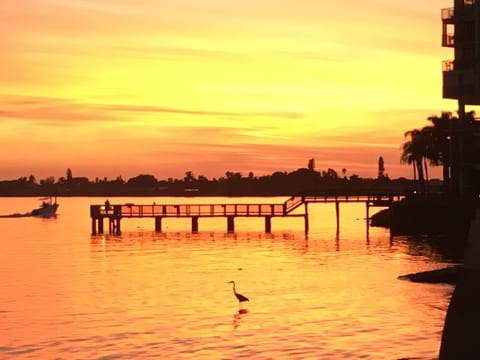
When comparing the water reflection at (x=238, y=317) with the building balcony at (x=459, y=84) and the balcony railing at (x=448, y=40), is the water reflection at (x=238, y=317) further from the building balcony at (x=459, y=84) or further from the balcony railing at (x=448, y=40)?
the balcony railing at (x=448, y=40)

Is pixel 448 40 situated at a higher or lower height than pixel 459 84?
higher

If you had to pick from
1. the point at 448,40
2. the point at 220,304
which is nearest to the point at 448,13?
the point at 448,40

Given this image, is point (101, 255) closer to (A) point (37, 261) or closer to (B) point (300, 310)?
(A) point (37, 261)

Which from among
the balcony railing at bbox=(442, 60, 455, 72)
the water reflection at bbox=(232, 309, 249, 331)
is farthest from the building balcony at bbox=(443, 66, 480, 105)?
the water reflection at bbox=(232, 309, 249, 331)

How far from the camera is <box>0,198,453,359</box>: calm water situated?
32.8 metres

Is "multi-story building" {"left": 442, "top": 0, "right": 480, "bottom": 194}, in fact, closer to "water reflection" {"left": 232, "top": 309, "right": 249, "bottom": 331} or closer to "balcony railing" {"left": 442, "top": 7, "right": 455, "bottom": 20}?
"balcony railing" {"left": 442, "top": 7, "right": 455, "bottom": 20}

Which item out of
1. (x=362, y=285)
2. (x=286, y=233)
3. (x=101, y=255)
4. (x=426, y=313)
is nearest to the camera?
(x=426, y=313)

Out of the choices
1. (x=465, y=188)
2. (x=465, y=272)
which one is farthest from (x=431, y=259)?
(x=465, y=272)

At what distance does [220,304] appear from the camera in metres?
45.2

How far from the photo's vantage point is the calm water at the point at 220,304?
32.8 metres

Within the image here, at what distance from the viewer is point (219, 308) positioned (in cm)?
4366

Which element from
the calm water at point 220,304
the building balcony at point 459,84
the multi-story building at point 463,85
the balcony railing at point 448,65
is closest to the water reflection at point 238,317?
the calm water at point 220,304

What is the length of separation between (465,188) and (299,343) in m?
64.4

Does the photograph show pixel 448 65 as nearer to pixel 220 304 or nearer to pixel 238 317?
pixel 220 304
